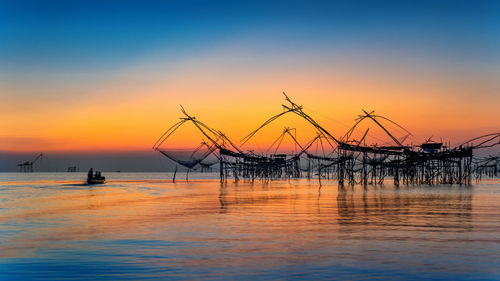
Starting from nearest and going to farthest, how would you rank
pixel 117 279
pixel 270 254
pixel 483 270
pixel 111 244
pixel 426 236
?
pixel 117 279 → pixel 483 270 → pixel 270 254 → pixel 111 244 → pixel 426 236

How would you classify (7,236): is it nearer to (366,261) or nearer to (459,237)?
(366,261)

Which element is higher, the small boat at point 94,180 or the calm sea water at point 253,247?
the calm sea water at point 253,247

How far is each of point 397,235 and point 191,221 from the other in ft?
25.6

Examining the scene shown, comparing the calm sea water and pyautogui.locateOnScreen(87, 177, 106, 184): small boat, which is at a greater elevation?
the calm sea water

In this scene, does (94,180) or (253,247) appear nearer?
(253,247)

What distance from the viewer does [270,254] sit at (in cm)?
1183

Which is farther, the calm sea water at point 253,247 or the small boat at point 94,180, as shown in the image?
the small boat at point 94,180

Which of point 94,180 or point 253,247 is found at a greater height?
point 253,247

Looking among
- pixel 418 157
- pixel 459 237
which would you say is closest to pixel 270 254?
pixel 459 237

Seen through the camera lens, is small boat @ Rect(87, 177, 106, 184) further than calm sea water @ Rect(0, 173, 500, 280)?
Yes

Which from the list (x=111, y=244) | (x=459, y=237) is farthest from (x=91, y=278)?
(x=459, y=237)

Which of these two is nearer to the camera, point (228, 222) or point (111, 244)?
point (111, 244)

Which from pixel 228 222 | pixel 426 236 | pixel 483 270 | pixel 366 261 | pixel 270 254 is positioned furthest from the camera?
pixel 228 222

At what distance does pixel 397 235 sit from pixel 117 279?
8.57 metres
